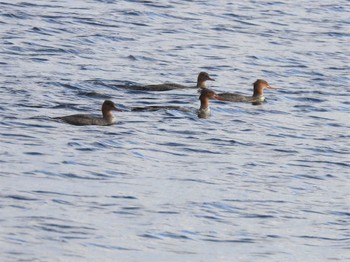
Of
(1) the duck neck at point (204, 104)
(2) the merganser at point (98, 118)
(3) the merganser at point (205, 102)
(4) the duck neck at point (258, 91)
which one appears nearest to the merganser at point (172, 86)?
(4) the duck neck at point (258, 91)

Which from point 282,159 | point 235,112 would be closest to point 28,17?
point 235,112

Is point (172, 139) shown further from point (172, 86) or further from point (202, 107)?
point (172, 86)

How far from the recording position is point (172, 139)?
23.3 meters

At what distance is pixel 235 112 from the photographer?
26844 mm

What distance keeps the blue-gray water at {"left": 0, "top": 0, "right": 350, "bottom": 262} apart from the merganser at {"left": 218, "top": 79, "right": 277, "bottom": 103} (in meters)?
0.18

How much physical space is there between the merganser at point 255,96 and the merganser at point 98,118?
10.7ft

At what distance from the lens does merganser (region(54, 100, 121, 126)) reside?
23.9m

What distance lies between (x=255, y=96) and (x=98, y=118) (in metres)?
4.27

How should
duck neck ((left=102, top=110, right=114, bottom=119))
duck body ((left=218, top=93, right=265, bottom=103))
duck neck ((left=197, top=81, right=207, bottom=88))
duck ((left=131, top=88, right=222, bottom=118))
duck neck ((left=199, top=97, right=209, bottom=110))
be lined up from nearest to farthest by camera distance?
1. duck neck ((left=102, top=110, right=114, bottom=119))
2. duck ((left=131, top=88, right=222, bottom=118))
3. duck neck ((left=199, top=97, right=209, bottom=110))
4. duck body ((left=218, top=93, right=265, bottom=103))
5. duck neck ((left=197, top=81, right=207, bottom=88))

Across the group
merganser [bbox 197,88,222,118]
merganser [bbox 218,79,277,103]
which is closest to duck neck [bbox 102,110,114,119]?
merganser [bbox 197,88,222,118]

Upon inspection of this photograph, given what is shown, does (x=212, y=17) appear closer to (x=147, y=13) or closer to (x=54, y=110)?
→ (x=147, y=13)

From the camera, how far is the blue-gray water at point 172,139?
693 inches

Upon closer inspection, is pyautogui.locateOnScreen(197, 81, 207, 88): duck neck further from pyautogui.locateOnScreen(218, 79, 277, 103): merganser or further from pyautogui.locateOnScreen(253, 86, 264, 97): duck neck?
pyautogui.locateOnScreen(253, 86, 264, 97): duck neck

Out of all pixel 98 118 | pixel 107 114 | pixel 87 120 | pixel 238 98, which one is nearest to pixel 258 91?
pixel 238 98
